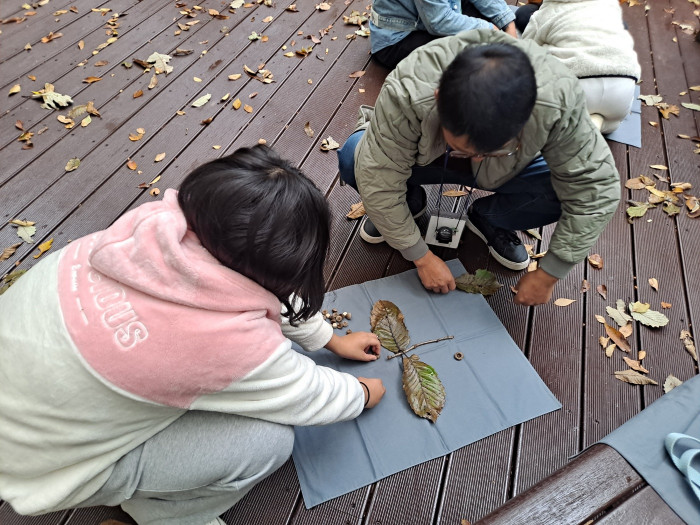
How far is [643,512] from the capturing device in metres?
0.96

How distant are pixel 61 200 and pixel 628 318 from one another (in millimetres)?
2680

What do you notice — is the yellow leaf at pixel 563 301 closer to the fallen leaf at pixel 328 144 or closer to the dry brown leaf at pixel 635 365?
the dry brown leaf at pixel 635 365

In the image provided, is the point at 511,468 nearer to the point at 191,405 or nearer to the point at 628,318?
the point at 628,318

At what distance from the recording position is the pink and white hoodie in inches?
33.2

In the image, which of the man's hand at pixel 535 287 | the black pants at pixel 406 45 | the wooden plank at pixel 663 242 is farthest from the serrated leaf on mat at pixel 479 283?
the black pants at pixel 406 45

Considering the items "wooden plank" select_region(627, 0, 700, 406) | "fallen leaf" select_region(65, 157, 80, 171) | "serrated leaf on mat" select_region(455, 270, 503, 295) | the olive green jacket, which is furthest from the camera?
"fallen leaf" select_region(65, 157, 80, 171)

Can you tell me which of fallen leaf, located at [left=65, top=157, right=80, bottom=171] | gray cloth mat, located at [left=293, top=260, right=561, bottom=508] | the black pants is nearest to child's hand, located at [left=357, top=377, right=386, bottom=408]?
gray cloth mat, located at [left=293, top=260, right=561, bottom=508]

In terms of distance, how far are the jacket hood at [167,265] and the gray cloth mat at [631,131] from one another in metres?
2.49

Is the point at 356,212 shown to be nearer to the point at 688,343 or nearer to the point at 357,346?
the point at 357,346

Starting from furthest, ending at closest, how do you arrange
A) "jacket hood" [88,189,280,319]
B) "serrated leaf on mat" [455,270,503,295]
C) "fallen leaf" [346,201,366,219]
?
"fallen leaf" [346,201,366,219] < "serrated leaf on mat" [455,270,503,295] < "jacket hood" [88,189,280,319]

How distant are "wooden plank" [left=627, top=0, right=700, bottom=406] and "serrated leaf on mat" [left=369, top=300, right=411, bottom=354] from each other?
905mm

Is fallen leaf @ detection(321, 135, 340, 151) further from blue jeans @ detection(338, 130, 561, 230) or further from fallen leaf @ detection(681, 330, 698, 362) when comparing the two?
fallen leaf @ detection(681, 330, 698, 362)

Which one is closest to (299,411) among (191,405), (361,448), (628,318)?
(191,405)

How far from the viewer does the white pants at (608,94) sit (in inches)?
79.7
